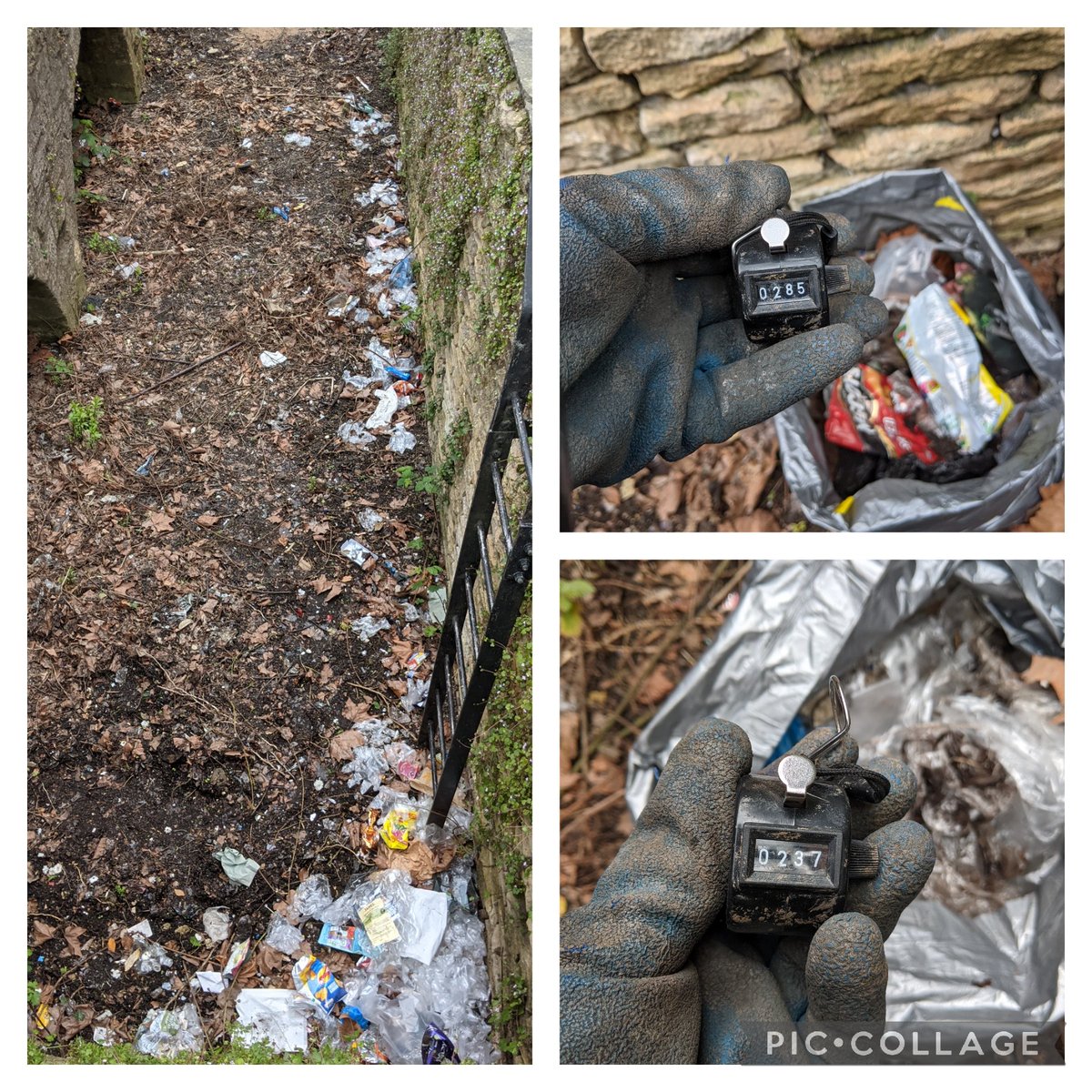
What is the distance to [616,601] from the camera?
9.83 feet

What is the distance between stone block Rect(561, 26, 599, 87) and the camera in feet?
9.16

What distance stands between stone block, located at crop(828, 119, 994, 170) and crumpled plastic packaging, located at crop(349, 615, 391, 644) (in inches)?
92.4

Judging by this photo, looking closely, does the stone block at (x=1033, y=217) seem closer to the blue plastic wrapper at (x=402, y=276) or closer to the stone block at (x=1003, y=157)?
the stone block at (x=1003, y=157)

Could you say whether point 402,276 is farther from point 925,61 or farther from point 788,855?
point 788,855

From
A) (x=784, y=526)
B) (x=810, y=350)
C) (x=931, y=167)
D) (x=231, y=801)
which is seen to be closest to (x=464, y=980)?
(x=231, y=801)

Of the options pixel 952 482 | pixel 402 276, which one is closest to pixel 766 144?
pixel 952 482

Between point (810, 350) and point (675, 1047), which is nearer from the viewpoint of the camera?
point (675, 1047)

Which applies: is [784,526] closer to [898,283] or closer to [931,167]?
[898,283]

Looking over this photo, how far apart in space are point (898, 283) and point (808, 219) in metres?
1.69

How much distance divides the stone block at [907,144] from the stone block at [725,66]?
0.38 m

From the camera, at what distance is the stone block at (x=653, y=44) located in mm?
2773

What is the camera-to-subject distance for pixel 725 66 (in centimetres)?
288

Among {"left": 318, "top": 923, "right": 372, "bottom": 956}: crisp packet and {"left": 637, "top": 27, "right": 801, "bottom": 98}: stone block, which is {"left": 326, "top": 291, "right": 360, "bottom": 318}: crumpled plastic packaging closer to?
{"left": 637, "top": 27, "right": 801, "bottom": 98}: stone block

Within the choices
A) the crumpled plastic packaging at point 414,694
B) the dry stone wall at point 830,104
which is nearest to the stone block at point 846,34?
the dry stone wall at point 830,104
